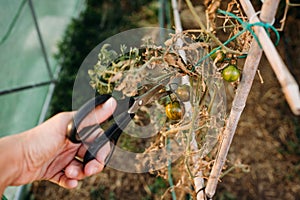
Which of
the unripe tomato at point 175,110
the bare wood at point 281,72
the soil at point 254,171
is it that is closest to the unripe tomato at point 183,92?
the unripe tomato at point 175,110

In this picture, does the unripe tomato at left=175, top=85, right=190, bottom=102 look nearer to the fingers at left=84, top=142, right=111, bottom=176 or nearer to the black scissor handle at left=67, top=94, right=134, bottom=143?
the black scissor handle at left=67, top=94, right=134, bottom=143

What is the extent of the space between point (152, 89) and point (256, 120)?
148 centimetres

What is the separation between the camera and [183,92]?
3.80 ft

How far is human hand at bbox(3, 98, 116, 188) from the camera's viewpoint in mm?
1263

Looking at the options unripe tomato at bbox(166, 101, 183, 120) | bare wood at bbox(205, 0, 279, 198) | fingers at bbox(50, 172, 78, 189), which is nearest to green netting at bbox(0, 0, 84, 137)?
fingers at bbox(50, 172, 78, 189)

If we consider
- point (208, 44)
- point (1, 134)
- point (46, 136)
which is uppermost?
point (208, 44)

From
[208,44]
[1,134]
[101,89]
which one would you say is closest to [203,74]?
[208,44]

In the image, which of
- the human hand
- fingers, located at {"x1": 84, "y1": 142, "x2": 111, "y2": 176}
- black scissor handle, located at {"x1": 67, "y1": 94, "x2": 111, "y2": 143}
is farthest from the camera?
fingers, located at {"x1": 84, "y1": 142, "x2": 111, "y2": 176}

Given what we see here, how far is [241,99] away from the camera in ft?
3.30

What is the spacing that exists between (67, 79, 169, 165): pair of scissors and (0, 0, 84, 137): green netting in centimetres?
110

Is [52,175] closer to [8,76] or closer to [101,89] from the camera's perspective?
[101,89]

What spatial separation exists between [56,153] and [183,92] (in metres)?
0.57

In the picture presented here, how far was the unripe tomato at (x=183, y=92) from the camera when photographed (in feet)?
3.80

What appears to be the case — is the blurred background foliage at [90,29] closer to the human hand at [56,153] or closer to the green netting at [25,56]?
the green netting at [25,56]
